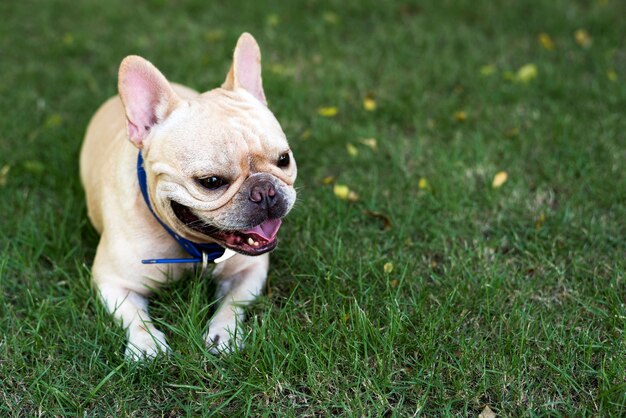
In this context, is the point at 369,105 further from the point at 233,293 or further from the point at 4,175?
the point at 4,175

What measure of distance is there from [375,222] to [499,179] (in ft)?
2.36

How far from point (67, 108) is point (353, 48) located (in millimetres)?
2038

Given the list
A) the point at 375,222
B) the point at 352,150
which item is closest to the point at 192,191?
the point at 375,222

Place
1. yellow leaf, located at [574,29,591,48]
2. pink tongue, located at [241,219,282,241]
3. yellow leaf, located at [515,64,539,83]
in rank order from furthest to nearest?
yellow leaf, located at [574,29,591,48] → yellow leaf, located at [515,64,539,83] → pink tongue, located at [241,219,282,241]

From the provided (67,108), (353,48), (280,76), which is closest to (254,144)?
(280,76)

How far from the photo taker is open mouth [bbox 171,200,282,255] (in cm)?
247

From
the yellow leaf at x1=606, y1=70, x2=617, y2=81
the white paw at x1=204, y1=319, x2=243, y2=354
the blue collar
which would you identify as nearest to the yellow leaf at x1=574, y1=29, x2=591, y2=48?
the yellow leaf at x1=606, y1=70, x2=617, y2=81

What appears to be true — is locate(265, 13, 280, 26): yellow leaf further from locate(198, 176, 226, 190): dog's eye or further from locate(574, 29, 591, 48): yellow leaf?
locate(198, 176, 226, 190): dog's eye

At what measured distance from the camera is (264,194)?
7.80 feet

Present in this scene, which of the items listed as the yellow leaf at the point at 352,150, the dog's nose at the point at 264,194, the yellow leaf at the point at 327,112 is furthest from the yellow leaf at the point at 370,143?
the dog's nose at the point at 264,194

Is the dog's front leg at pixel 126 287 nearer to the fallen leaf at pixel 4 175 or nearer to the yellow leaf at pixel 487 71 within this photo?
the fallen leaf at pixel 4 175

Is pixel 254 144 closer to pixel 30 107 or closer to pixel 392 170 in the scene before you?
pixel 392 170

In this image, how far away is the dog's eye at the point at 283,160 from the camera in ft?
8.42

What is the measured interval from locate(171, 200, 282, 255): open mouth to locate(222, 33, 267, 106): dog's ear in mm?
572
